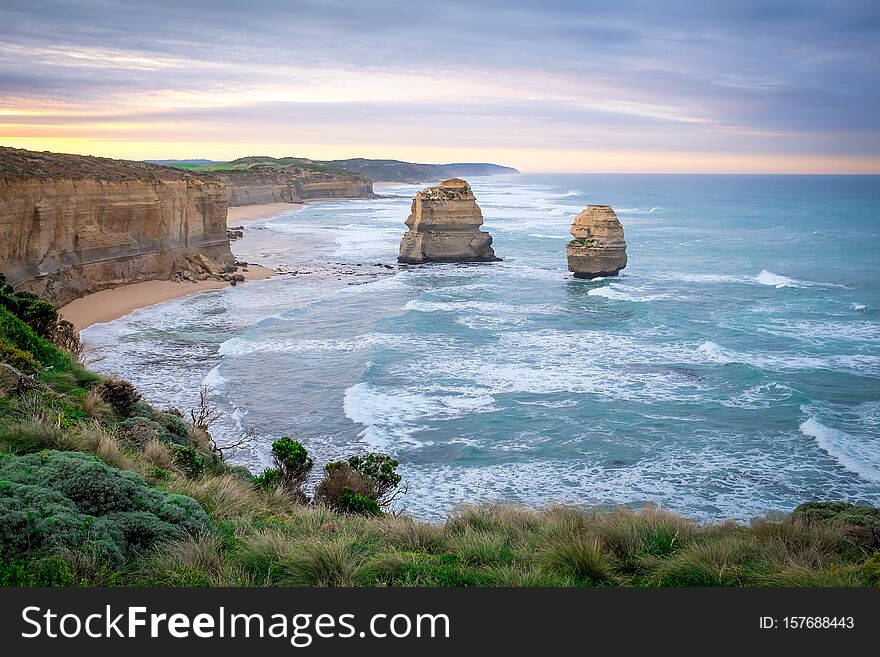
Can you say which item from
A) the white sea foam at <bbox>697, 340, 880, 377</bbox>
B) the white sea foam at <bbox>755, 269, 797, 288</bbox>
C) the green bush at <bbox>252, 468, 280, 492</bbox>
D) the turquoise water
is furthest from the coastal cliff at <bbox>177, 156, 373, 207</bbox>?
the green bush at <bbox>252, 468, 280, 492</bbox>

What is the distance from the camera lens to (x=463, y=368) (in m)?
25.4

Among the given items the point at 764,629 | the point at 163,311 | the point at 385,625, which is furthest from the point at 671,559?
the point at 163,311

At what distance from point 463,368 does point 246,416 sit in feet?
26.6

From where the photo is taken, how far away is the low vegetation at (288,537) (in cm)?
597

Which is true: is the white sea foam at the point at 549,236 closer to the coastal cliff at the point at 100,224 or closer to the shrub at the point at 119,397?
the coastal cliff at the point at 100,224

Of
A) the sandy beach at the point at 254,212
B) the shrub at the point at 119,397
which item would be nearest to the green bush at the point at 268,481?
the shrub at the point at 119,397

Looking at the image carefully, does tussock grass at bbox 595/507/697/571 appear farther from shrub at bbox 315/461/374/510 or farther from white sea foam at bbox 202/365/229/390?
white sea foam at bbox 202/365/229/390

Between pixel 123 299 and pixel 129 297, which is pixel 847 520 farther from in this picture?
pixel 129 297

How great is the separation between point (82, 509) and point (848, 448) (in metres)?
17.8

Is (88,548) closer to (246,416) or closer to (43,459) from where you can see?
(43,459)

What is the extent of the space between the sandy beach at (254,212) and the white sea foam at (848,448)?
231ft

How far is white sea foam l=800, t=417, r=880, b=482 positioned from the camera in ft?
55.5

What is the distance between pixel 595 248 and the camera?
150 feet

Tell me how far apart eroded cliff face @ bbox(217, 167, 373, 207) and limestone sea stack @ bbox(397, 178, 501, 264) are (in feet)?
166
